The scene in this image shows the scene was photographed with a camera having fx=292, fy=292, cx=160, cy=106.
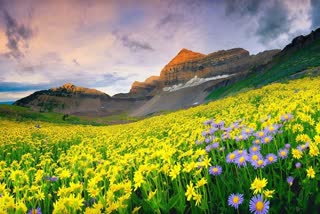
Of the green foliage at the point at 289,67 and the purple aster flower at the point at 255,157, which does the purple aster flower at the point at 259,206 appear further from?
the green foliage at the point at 289,67

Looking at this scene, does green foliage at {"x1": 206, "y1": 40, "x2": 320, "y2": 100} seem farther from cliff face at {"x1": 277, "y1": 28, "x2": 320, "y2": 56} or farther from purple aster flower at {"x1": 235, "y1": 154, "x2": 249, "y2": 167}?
purple aster flower at {"x1": 235, "y1": 154, "x2": 249, "y2": 167}

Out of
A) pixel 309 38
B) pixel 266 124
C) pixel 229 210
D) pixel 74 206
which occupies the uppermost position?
pixel 309 38

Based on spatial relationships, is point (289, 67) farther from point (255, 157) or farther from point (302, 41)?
point (255, 157)

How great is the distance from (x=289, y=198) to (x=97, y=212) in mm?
2112

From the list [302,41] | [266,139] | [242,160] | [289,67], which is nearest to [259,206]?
[242,160]

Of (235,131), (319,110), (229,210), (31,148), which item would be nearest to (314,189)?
(229,210)

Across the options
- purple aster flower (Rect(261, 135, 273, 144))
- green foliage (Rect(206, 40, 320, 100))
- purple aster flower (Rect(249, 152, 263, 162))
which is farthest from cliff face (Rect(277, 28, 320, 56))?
purple aster flower (Rect(249, 152, 263, 162))

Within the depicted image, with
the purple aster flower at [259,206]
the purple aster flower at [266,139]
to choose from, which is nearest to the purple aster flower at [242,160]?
the purple aster flower at [266,139]

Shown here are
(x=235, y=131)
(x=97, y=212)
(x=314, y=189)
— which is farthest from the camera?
(x=235, y=131)

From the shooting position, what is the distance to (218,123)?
611 centimetres

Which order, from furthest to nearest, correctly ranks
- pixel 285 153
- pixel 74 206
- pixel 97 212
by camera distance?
1. pixel 285 153
2. pixel 74 206
3. pixel 97 212

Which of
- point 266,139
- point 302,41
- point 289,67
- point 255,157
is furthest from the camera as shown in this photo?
point 302,41

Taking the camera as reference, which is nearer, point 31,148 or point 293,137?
point 293,137

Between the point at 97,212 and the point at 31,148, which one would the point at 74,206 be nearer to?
the point at 97,212
